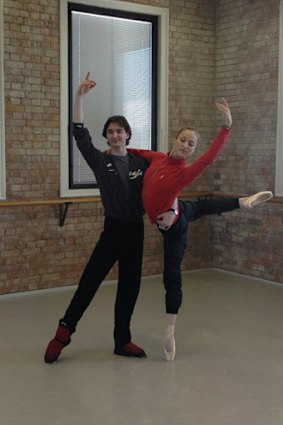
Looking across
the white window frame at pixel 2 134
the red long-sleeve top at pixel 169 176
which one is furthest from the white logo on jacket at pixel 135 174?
the white window frame at pixel 2 134

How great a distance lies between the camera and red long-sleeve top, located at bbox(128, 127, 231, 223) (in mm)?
3721

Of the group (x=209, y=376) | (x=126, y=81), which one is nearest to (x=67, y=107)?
(x=126, y=81)

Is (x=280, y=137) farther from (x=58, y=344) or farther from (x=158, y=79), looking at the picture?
(x=58, y=344)

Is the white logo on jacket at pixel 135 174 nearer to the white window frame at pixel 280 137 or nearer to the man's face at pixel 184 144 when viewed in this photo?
the man's face at pixel 184 144

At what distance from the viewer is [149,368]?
3.96m

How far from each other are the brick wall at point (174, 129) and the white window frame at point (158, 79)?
64mm

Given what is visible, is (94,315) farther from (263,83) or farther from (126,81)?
(263,83)

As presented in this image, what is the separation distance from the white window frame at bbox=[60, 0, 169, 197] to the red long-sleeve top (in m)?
2.22

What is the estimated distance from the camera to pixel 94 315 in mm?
5242

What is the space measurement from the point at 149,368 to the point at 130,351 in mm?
238

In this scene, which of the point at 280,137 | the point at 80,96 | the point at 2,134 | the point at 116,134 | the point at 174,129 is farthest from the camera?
the point at 174,129

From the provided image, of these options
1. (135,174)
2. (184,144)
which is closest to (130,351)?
(135,174)

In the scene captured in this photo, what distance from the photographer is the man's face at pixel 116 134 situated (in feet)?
13.0

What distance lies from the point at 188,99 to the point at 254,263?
77.1 inches
